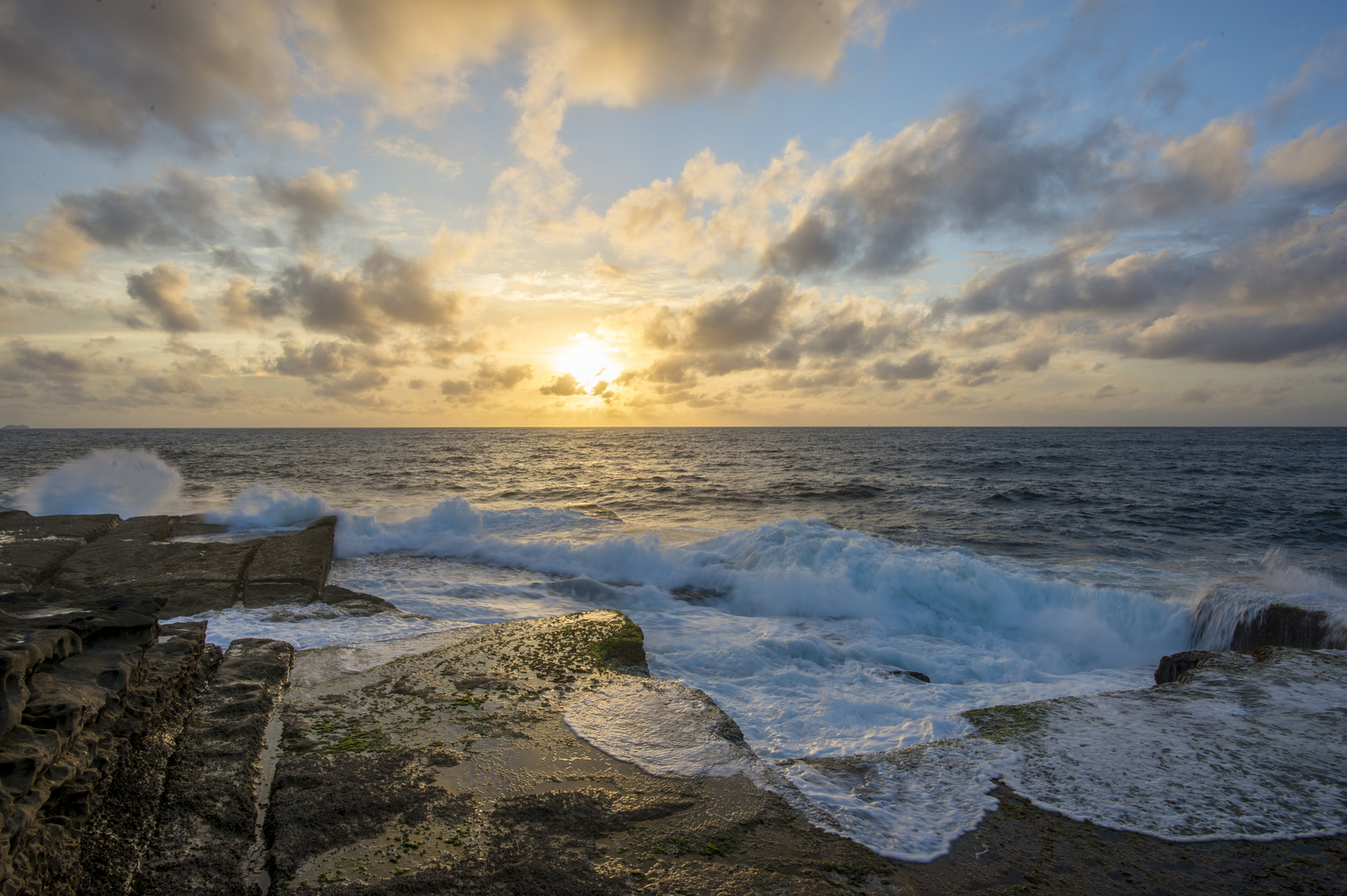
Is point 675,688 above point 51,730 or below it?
below

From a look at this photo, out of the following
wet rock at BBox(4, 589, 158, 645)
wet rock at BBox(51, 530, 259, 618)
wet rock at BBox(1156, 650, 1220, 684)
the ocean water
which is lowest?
the ocean water

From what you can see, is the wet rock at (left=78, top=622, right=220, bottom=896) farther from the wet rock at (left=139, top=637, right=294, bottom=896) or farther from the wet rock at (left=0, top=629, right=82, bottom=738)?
the wet rock at (left=0, top=629, right=82, bottom=738)

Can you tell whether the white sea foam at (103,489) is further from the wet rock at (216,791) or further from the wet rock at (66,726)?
the wet rock at (66,726)

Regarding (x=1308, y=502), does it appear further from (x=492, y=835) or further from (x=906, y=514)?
(x=492, y=835)

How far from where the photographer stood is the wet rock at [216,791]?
7.43 feet

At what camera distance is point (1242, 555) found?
12.5 meters

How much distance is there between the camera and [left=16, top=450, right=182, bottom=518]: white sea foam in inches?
592

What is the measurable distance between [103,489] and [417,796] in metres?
19.0

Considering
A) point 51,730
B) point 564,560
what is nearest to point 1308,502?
point 564,560

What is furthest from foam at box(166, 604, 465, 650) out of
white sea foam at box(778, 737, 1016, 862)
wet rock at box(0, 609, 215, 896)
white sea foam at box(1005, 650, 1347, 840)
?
white sea foam at box(1005, 650, 1347, 840)

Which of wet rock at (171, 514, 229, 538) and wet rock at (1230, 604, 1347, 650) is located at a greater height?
wet rock at (171, 514, 229, 538)

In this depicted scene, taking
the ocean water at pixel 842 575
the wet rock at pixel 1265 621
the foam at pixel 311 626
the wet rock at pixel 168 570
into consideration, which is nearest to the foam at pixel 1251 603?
the wet rock at pixel 1265 621

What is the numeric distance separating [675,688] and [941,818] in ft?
6.26

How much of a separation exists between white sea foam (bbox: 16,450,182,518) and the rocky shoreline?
50.9 feet
